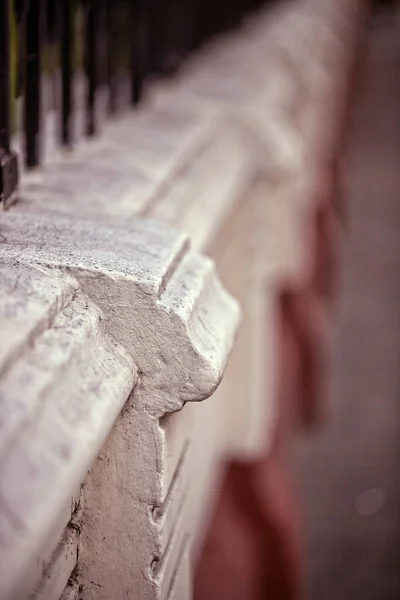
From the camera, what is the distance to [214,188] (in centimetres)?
141

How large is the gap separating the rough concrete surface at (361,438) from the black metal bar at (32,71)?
2476 mm

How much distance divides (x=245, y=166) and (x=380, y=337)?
3.51m

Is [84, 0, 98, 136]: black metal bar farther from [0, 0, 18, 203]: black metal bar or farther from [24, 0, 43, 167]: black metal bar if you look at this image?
[0, 0, 18, 203]: black metal bar

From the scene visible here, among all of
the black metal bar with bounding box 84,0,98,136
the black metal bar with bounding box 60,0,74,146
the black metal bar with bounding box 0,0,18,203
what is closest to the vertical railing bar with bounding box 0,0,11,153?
the black metal bar with bounding box 0,0,18,203

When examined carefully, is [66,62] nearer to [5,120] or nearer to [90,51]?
[90,51]

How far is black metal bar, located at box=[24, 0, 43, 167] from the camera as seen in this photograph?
3.54ft

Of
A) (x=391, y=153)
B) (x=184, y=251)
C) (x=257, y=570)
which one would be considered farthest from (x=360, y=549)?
(x=391, y=153)

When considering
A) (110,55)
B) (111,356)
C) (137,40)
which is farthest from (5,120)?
(137,40)

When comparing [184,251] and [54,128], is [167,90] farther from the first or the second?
[184,251]

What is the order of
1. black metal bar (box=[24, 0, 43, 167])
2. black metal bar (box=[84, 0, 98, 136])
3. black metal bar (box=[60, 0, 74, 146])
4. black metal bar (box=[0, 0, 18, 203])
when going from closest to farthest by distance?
black metal bar (box=[0, 0, 18, 203]) → black metal bar (box=[24, 0, 43, 167]) → black metal bar (box=[60, 0, 74, 146]) → black metal bar (box=[84, 0, 98, 136])

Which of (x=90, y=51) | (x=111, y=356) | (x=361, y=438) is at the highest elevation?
(x=90, y=51)

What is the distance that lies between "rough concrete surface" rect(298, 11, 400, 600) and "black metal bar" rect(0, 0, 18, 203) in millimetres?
2551

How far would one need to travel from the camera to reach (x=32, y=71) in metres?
1.10

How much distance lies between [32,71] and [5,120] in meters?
0.17
